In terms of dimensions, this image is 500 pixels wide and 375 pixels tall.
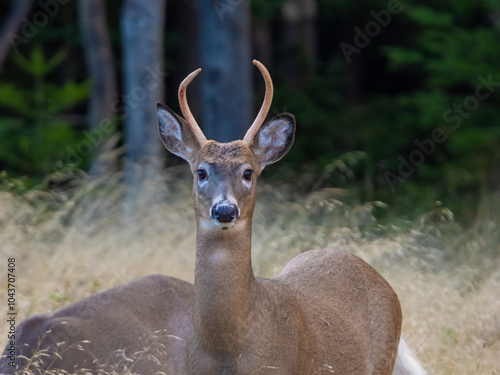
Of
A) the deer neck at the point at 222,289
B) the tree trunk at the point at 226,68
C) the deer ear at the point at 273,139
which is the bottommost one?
the deer neck at the point at 222,289

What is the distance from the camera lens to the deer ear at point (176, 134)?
12.6ft

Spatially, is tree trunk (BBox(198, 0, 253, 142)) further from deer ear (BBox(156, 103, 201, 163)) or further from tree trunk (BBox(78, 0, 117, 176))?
deer ear (BBox(156, 103, 201, 163))

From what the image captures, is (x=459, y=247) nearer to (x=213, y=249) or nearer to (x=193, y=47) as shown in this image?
(x=213, y=249)

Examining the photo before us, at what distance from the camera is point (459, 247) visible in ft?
25.3

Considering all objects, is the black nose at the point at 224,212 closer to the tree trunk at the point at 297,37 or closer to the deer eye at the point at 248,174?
the deer eye at the point at 248,174

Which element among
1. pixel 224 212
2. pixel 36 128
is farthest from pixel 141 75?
pixel 224 212

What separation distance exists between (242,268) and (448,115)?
885 cm

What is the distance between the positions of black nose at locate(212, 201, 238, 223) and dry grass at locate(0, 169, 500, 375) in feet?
6.16

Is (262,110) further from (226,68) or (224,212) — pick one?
(226,68)

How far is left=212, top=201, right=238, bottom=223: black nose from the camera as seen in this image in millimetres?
3367

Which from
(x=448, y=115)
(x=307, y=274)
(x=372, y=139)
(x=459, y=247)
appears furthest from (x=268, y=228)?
(x=372, y=139)

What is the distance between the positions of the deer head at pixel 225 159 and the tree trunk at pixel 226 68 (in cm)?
686

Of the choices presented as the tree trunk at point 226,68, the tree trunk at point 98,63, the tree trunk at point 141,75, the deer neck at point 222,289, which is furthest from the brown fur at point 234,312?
the tree trunk at point 98,63

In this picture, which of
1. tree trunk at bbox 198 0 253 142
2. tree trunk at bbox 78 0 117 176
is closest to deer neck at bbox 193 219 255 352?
tree trunk at bbox 198 0 253 142
